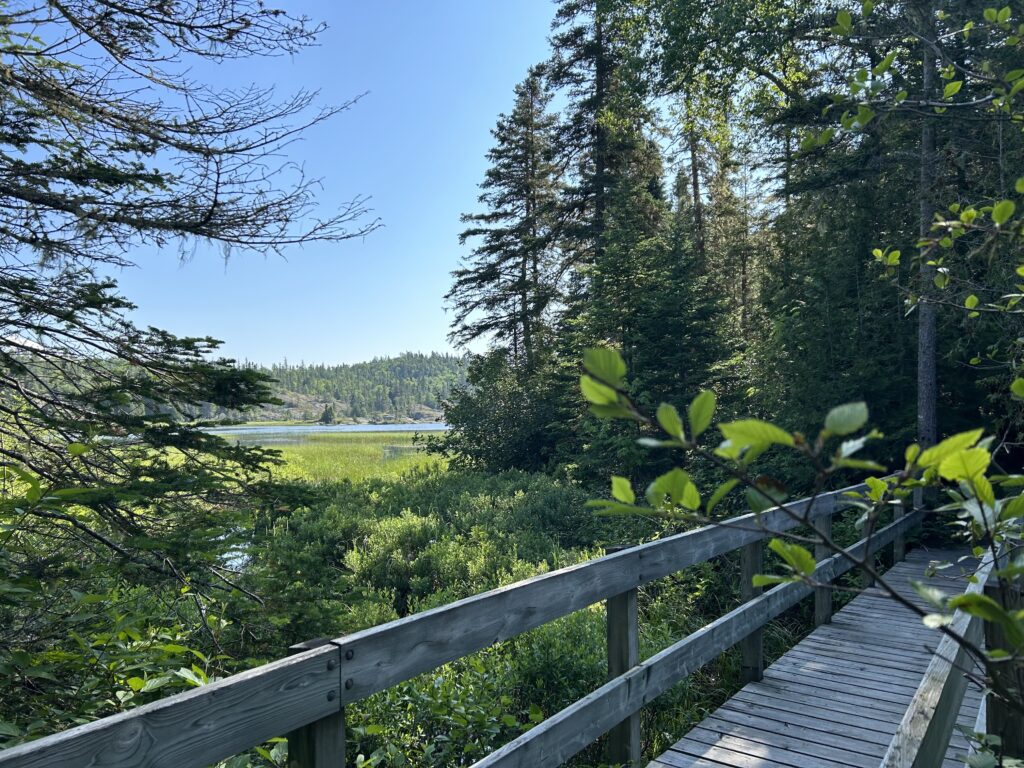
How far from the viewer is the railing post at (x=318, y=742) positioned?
1.90 meters

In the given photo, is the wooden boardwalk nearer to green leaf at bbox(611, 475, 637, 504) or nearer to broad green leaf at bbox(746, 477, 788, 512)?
broad green leaf at bbox(746, 477, 788, 512)

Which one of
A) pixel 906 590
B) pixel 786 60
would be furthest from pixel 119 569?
pixel 786 60

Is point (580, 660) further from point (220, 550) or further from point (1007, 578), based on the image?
point (1007, 578)

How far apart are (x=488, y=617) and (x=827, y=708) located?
2.83 meters

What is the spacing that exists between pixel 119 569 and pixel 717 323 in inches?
592

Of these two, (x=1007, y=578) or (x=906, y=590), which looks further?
(x=906, y=590)

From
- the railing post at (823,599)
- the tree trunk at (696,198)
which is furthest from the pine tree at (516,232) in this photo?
the railing post at (823,599)

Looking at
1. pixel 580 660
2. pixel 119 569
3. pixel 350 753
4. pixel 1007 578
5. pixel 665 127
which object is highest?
pixel 665 127

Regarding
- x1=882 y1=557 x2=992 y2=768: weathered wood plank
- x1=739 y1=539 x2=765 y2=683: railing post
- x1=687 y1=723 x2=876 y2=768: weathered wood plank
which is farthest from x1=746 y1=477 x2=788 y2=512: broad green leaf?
x1=739 y1=539 x2=765 y2=683: railing post

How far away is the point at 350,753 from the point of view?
15.8 ft

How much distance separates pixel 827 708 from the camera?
4.11 m

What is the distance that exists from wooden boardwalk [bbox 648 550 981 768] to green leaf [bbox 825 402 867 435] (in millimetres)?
2761

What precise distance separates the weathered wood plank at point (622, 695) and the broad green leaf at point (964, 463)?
120 centimetres

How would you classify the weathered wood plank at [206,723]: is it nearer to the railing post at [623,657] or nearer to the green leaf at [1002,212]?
the railing post at [623,657]
